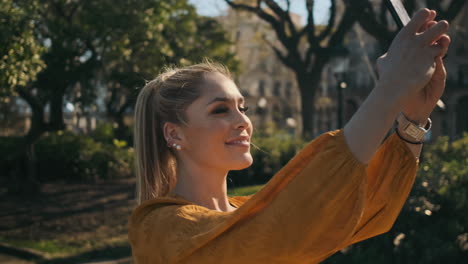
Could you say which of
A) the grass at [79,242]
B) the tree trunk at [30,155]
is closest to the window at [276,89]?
the tree trunk at [30,155]

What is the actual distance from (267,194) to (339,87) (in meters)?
14.5

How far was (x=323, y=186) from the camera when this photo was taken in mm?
1183

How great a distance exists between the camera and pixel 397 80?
1.16 m

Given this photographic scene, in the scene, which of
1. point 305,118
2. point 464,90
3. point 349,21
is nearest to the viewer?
point 349,21

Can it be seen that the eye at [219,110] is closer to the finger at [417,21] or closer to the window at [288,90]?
the finger at [417,21]

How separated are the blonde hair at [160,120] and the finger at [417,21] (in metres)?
0.86

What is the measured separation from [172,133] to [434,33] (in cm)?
105

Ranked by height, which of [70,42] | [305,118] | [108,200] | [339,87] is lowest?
[108,200]

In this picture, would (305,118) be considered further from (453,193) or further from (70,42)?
(453,193)


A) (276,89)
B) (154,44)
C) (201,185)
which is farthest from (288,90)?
(201,185)

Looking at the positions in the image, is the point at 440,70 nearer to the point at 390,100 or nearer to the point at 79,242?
the point at 390,100

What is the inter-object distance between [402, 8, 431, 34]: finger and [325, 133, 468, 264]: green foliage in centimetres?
379

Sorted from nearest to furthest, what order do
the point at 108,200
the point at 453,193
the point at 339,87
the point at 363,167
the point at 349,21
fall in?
the point at 363,167 < the point at 453,193 < the point at 108,200 < the point at 339,87 < the point at 349,21

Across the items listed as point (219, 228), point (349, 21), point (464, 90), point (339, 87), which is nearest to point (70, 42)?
point (339, 87)
